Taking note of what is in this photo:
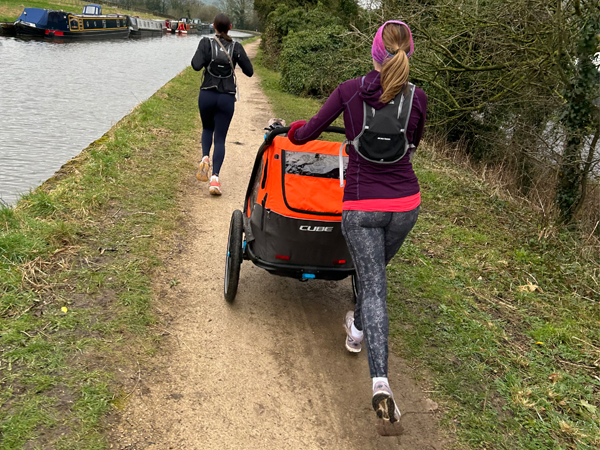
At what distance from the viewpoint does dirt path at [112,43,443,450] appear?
2881 mm

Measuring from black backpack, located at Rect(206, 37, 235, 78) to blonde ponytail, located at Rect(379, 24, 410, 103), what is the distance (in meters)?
3.56

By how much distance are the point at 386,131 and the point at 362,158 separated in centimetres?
20

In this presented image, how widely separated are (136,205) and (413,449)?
423 cm

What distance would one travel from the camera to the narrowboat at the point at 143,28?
4978cm

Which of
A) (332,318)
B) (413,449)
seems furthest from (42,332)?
(413,449)

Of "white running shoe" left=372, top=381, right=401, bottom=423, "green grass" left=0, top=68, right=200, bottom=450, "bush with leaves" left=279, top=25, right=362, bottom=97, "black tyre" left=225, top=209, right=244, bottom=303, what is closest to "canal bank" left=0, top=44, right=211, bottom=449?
"green grass" left=0, top=68, right=200, bottom=450

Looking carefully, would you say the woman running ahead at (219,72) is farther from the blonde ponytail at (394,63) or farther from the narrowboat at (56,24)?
the narrowboat at (56,24)

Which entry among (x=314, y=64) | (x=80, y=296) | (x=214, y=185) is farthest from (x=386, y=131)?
(x=314, y=64)

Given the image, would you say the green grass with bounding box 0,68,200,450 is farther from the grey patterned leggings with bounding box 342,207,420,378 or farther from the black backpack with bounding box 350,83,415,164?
the black backpack with bounding box 350,83,415,164

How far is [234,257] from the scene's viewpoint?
3.87m

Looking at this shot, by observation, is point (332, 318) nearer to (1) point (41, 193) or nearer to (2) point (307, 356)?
(2) point (307, 356)

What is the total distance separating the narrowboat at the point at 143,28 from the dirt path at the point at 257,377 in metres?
51.5

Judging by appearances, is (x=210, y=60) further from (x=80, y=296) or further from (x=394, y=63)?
(x=394, y=63)

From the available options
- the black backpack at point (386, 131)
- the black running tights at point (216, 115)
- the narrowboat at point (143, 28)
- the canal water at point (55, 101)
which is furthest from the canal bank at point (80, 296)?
the narrowboat at point (143, 28)
